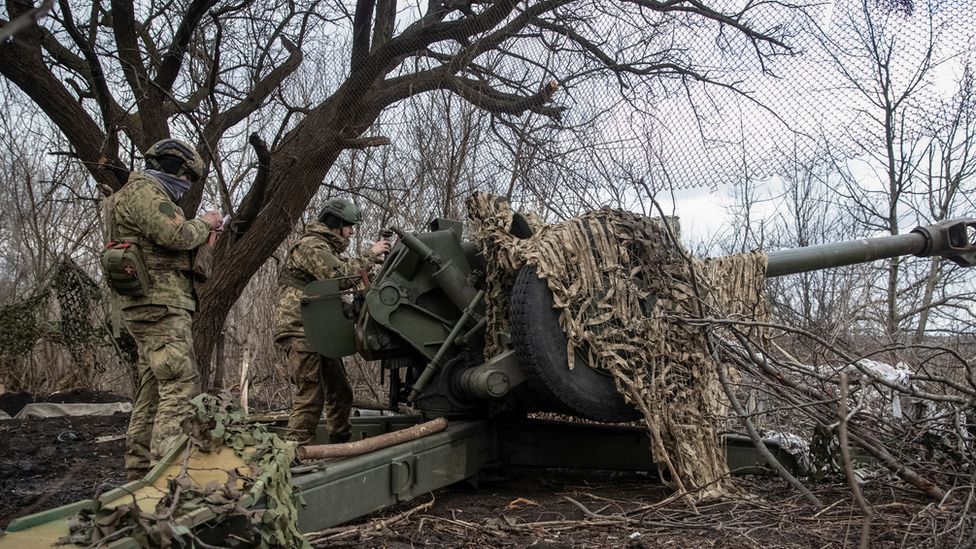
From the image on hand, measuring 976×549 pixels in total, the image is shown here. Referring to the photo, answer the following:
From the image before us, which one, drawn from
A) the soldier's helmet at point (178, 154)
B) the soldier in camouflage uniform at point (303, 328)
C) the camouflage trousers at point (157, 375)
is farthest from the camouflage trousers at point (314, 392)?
the soldier's helmet at point (178, 154)

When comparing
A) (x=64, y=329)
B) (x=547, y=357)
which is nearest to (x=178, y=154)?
(x=547, y=357)

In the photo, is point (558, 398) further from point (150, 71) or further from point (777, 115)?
point (150, 71)

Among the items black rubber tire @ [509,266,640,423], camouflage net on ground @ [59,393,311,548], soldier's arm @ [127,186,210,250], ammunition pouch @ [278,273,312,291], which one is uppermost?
soldier's arm @ [127,186,210,250]

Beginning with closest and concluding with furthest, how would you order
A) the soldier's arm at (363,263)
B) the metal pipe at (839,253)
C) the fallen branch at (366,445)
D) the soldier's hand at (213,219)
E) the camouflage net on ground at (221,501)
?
the camouflage net on ground at (221,501) < the fallen branch at (366,445) < the soldier's hand at (213,219) < the metal pipe at (839,253) < the soldier's arm at (363,263)

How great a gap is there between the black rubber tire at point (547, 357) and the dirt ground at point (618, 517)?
498mm

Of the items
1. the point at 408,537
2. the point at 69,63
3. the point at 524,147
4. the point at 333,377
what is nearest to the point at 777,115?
the point at 524,147

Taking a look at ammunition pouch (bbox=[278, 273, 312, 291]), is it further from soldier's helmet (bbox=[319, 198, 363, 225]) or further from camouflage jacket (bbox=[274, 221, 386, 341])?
soldier's helmet (bbox=[319, 198, 363, 225])

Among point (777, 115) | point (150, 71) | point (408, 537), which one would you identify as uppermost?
point (150, 71)

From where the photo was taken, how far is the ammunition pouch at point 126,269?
177 inches

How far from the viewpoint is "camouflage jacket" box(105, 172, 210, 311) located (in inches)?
179

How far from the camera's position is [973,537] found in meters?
2.90

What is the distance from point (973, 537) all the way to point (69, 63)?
7.65 metres

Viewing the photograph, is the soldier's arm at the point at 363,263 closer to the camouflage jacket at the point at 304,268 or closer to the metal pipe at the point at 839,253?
the camouflage jacket at the point at 304,268

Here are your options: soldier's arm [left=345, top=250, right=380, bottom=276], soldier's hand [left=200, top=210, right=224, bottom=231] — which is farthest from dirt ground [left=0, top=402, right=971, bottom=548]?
soldier's arm [left=345, top=250, right=380, bottom=276]
